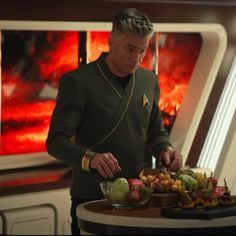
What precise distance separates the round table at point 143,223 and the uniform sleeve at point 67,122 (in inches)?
10.1

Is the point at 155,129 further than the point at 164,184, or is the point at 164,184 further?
the point at 155,129

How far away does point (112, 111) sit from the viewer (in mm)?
3316

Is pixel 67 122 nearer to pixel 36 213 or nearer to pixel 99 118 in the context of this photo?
pixel 99 118

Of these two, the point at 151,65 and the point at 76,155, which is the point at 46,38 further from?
the point at 76,155

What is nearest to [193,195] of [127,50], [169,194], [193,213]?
[169,194]

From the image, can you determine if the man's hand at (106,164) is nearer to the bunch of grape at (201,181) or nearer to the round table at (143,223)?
the round table at (143,223)

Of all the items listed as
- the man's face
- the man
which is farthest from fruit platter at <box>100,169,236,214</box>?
the man's face

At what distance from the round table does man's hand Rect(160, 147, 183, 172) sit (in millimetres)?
349

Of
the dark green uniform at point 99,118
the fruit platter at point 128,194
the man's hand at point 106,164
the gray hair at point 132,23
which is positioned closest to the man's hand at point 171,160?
the dark green uniform at point 99,118

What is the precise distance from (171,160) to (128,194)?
1.27ft

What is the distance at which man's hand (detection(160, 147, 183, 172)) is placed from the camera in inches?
131

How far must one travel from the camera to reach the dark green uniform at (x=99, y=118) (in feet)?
10.7

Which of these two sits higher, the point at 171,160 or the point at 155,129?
the point at 155,129

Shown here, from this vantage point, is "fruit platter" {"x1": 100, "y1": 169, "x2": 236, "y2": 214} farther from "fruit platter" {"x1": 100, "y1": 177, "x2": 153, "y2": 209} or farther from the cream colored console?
the cream colored console
